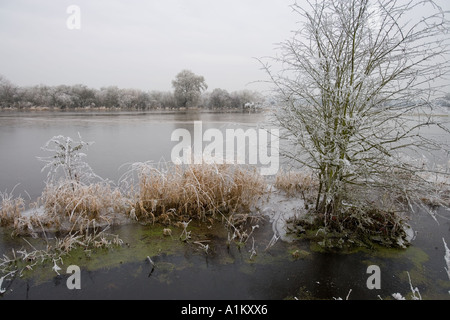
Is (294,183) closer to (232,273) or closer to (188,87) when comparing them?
(232,273)

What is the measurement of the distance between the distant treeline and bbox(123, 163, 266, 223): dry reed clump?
40312mm

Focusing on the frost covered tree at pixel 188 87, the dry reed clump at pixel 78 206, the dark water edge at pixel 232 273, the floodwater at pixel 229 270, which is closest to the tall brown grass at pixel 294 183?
the floodwater at pixel 229 270

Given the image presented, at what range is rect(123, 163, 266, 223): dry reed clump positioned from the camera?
19.7ft

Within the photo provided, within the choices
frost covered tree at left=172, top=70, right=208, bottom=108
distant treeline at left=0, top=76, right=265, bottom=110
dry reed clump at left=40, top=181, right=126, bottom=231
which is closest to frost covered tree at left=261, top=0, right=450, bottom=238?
→ dry reed clump at left=40, top=181, right=126, bottom=231

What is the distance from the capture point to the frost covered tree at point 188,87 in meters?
52.7

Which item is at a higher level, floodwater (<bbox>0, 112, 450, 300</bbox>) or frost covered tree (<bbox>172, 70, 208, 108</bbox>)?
frost covered tree (<bbox>172, 70, 208, 108</bbox>)

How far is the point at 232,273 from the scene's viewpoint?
423 cm

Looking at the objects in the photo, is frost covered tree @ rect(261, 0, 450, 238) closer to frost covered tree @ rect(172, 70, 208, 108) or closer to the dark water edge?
the dark water edge

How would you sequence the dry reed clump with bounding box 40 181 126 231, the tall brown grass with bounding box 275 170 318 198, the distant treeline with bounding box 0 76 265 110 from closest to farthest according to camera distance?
1. the dry reed clump with bounding box 40 181 126 231
2. the tall brown grass with bounding box 275 170 318 198
3. the distant treeline with bounding box 0 76 265 110

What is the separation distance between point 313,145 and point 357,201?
4.59 feet

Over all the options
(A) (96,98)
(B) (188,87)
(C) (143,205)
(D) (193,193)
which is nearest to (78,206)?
(C) (143,205)

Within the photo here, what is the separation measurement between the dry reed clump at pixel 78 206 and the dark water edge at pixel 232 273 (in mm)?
992

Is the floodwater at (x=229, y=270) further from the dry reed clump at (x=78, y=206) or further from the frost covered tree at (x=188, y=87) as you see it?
the frost covered tree at (x=188, y=87)

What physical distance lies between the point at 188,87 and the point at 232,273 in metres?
52.3
